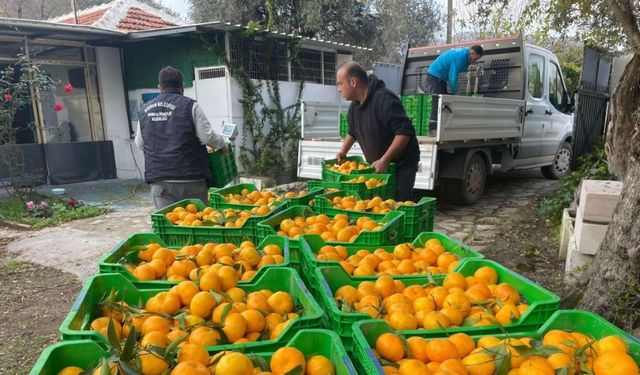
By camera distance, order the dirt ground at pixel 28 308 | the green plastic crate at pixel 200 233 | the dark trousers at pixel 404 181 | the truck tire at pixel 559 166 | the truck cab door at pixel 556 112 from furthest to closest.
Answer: the truck tire at pixel 559 166
the truck cab door at pixel 556 112
the dark trousers at pixel 404 181
the dirt ground at pixel 28 308
the green plastic crate at pixel 200 233

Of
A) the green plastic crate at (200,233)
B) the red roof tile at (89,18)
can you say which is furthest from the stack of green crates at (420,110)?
the red roof tile at (89,18)

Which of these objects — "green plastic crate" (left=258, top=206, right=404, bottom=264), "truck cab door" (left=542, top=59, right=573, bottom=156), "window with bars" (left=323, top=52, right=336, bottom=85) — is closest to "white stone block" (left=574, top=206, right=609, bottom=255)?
"green plastic crate" (left=258, top=206, right=404, bottom=264)

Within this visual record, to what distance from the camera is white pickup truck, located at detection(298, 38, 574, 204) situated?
6.49 m

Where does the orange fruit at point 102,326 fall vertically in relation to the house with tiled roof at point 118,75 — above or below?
below

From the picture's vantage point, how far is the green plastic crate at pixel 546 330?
1.39 meters

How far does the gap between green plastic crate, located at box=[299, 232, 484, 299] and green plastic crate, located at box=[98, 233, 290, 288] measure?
0.11 meters

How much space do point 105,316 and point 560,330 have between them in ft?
5.76

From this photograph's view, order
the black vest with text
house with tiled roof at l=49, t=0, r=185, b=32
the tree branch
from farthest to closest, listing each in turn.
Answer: house with tiled roof at l=49, t=0, r=185, b=32 < the black vest with text < the tree branch

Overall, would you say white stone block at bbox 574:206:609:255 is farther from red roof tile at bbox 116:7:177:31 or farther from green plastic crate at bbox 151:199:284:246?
red roof tile at bbox 116:7:177:31

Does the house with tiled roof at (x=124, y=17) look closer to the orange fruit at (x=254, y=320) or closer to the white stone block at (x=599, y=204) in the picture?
the white stone block at (x=599, y=204)

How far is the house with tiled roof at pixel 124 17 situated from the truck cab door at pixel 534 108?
9.26 m

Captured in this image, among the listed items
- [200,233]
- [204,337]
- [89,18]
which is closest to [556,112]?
[200,233]

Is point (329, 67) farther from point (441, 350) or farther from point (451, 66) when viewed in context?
point (441, 350)

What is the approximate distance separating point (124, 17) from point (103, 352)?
1255cm
